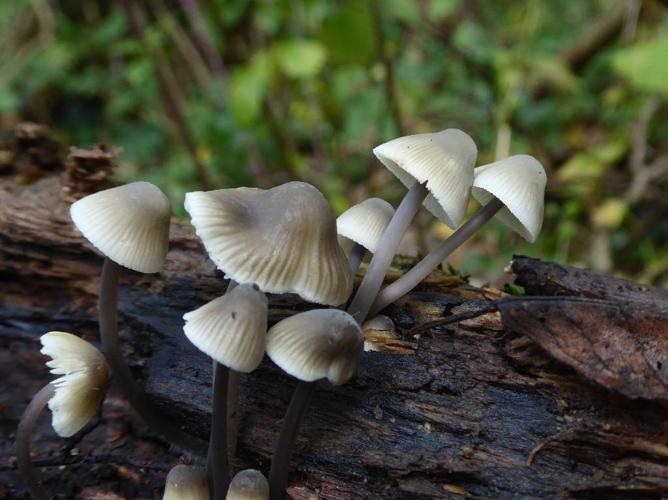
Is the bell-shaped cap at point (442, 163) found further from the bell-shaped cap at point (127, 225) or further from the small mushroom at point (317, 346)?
the bell-shaped cap at point (127, 225)

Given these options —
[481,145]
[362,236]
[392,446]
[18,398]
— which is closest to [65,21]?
[481,145]

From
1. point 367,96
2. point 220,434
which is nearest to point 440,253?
point 220,434

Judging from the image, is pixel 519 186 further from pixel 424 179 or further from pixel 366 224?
pixel 366 224

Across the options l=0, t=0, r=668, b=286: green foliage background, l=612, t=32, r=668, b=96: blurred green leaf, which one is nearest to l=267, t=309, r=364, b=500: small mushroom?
l=0, t=0, r=668, b=286: green foliage background

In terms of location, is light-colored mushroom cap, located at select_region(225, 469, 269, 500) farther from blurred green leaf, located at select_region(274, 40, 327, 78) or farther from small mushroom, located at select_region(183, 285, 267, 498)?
blurred green leaf, located at select_region(274, 40, 327, 78)

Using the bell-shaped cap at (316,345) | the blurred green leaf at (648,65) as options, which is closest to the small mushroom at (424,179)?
the bell-shaped cap at (316,345)

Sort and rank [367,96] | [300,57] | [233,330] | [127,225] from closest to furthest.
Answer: [233,330], [127,225], [300,57], [367,96]

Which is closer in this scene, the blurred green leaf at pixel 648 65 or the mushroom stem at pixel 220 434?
the mushroom stem at pixel 220 434
